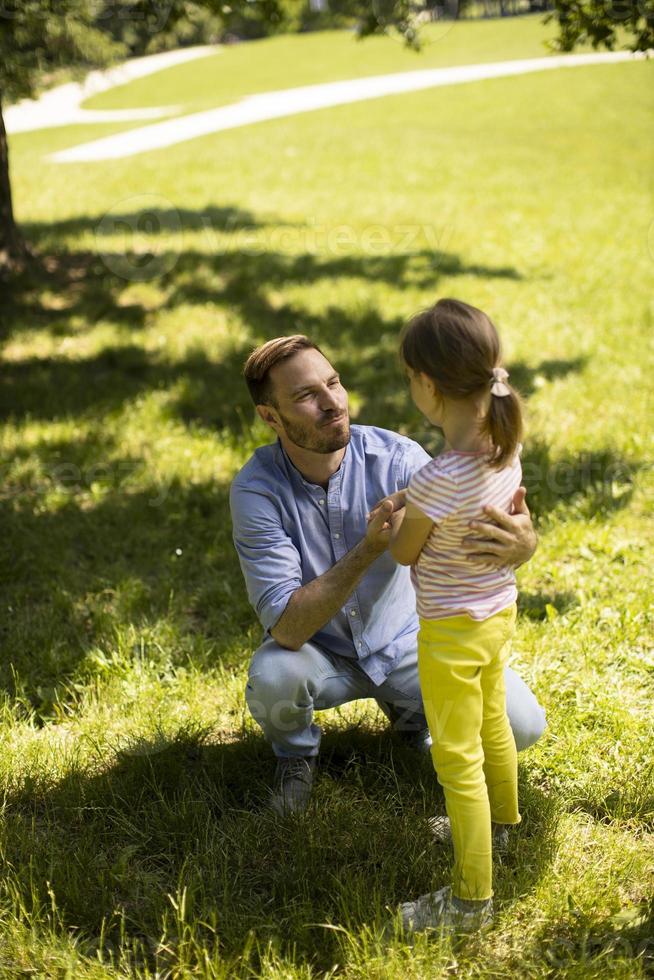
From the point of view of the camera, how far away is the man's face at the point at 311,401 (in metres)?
2.64

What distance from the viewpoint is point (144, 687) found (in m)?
3.35

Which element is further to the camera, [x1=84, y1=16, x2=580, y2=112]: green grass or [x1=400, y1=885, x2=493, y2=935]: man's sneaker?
[x1=84, y1=16, x2=580, y2=112]: green grass

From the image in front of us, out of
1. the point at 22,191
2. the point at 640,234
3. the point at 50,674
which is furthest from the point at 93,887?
the point at 22,191

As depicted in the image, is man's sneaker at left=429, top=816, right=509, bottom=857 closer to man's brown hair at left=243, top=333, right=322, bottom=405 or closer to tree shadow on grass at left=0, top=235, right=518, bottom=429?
man's brown hair at left=243, top=333, right=322, bottom=405

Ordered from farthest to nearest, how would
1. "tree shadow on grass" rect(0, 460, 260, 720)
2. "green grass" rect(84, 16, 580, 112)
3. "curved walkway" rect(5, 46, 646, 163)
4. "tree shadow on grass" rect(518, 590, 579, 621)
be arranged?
"green grass" rect(84, 16, 580, 112)
"curved walkway" rect(5, 46, 646, 163)
"tree shadow on grass" rect(518, 590, 579, 621)
"tree shadow on grass" rect(0, 460, 260, 720)

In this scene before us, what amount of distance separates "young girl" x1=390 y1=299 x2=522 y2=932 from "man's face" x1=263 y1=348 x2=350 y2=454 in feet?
1.76

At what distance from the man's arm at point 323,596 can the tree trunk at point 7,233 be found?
590 cm

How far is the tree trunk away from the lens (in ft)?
24.1

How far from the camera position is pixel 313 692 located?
8.94 ft

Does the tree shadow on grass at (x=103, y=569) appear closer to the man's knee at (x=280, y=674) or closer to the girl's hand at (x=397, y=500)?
the man's knee at (x=280, y=674)

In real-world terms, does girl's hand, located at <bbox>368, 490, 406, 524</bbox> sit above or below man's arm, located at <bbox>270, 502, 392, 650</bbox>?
above

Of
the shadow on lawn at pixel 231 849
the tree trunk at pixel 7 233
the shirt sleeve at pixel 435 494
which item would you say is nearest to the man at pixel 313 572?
the shadow on lawn at pixel 231 849

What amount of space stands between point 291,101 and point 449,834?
24506mm

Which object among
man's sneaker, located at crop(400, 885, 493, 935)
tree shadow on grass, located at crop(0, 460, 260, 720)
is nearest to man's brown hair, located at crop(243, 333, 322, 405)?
tree shadow on grass, located at crop(0, 460, 260, 720)
